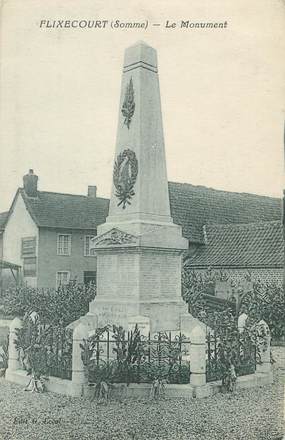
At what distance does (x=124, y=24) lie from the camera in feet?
22.2

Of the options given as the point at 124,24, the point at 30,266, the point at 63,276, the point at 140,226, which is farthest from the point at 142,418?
the point at 63,276

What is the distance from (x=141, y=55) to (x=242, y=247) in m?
10.5

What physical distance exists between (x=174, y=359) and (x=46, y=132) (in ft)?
12.6

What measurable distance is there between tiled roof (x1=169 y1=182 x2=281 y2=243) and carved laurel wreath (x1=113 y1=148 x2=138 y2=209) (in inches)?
420

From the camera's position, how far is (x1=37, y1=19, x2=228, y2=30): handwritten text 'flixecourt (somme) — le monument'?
22.0 feet

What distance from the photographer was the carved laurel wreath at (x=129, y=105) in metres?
8.62

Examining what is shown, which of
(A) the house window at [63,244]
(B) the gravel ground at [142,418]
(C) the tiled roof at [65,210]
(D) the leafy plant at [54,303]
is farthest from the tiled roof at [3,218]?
(B) the gravel ground at [142,418]

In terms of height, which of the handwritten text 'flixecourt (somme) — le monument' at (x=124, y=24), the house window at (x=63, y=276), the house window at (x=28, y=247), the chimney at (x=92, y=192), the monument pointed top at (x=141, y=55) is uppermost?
the chimney at (x=92, y=192)

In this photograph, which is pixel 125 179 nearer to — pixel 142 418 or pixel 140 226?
pixel 140 226

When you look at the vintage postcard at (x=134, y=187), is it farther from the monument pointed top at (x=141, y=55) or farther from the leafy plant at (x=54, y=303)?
the leafy plant at (x=54, y=303)

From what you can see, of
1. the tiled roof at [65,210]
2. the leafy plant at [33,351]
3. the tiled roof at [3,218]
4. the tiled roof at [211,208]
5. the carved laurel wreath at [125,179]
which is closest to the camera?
the leafy plant at [33,351]

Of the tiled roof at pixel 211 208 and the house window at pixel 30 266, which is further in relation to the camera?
the house window at pixel 30 266

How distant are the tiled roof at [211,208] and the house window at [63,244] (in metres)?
5.06

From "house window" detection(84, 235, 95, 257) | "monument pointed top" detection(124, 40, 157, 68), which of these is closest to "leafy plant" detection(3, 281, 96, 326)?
"monument pointed top" detection(124, 40, 157, 68)
